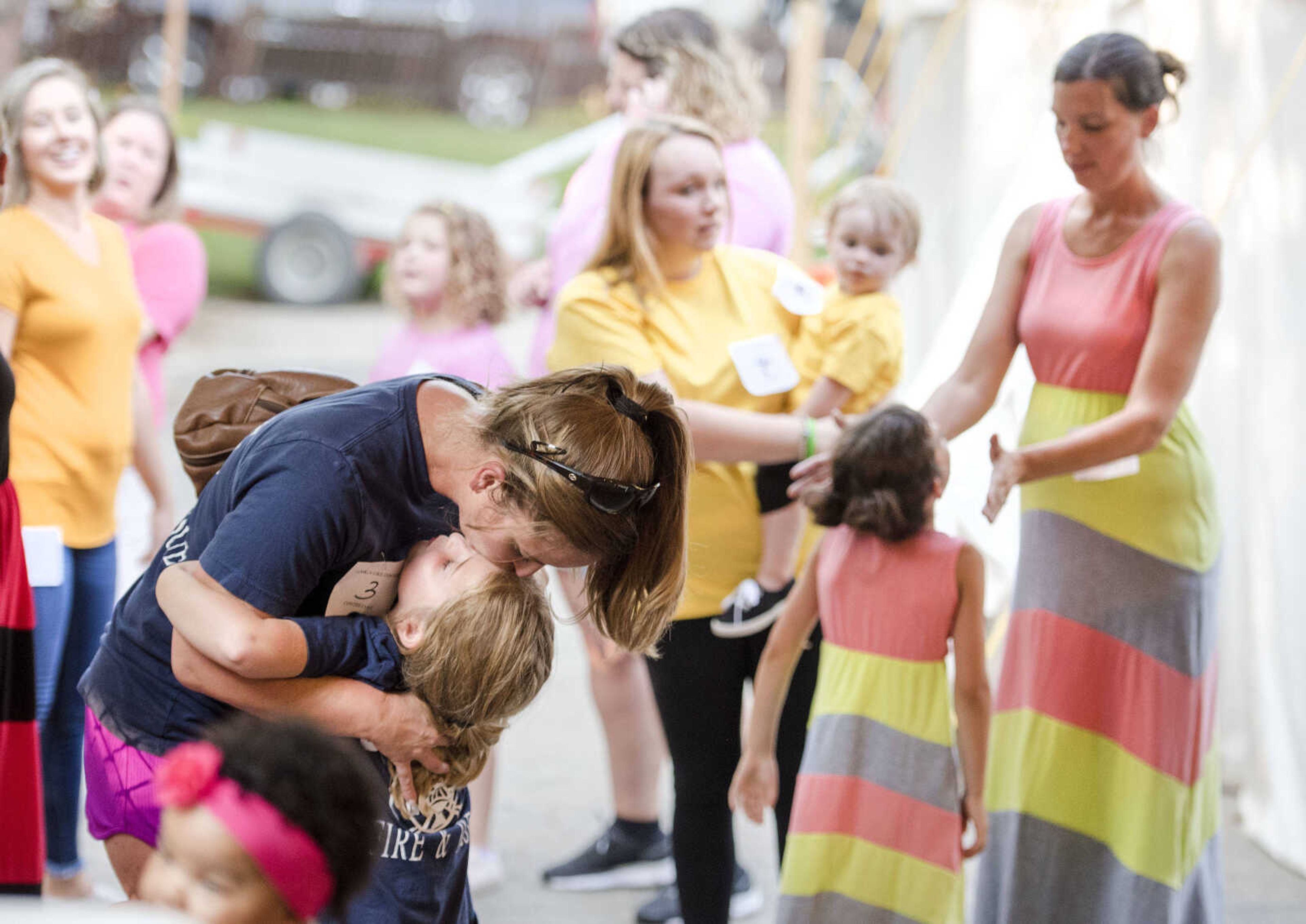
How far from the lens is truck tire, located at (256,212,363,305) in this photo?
11.9 m

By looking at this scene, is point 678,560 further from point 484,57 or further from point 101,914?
point 484,57

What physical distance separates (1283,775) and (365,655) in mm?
2886

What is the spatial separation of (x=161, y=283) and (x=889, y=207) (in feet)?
6.63

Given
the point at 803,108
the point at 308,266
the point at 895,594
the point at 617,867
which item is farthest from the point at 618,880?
the point at 308,266

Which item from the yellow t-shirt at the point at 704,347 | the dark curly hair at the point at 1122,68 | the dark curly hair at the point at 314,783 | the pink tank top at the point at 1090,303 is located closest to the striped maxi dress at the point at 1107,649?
the pink tank top at the point at 1090,303

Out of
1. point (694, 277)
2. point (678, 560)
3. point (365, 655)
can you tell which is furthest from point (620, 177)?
point (365, 655)

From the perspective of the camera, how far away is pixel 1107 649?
2545 mm

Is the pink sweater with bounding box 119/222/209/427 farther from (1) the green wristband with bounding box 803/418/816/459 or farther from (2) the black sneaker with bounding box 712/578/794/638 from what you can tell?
(1) the green wristband with bounding box 803/418/816/459

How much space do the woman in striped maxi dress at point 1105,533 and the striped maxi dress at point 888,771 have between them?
267mm

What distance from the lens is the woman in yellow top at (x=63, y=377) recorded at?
2.77 meters

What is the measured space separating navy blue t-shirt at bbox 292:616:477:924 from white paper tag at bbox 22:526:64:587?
4.17 feet

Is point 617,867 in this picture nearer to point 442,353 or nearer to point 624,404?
point 442,353

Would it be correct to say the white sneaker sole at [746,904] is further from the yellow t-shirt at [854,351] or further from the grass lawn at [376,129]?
the grass lawn at [376,129]

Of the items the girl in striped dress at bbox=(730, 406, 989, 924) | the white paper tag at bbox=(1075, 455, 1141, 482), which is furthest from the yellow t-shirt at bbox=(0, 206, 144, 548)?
the white paper tag at bbox=(1075, 455, 1141, 482)
